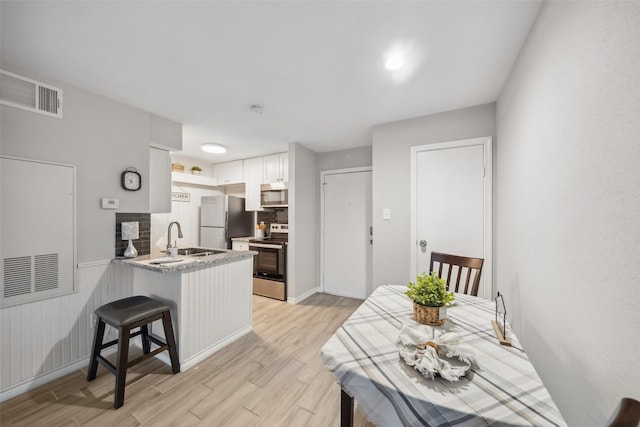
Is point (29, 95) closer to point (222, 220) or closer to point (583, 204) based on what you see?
point (222, 220)

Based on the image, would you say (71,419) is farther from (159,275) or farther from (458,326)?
(458,326)

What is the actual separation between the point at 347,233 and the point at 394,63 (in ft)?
8.22

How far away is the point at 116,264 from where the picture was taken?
218 cm

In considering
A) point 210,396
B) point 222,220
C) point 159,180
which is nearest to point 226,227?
point 222,220

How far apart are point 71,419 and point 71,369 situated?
2.08ft

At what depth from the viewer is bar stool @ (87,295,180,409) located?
1561mm

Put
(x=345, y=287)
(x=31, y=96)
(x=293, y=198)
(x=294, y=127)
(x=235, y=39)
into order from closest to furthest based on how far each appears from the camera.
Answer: (x=235, y=39)
(x=31, y=96)
(x=294, y=127)
(x=293, y=198)
(x=345, y=287)

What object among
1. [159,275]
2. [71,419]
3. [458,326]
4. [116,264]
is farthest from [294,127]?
[71,419]

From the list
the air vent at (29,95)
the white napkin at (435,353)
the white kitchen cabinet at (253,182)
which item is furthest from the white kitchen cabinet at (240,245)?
the white napkin at (435,353)

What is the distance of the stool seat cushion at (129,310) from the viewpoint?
1618mm

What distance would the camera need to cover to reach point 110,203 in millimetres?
2137

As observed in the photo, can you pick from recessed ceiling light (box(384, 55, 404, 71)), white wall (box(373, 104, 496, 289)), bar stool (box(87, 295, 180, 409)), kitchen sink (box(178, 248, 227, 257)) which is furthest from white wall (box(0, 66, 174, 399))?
white wall (box(373, 104, 496, 289))

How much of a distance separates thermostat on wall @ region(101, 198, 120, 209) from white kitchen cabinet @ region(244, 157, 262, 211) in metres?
2.07

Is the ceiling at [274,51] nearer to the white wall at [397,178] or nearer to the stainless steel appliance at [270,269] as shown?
the white wall at [397,178]
